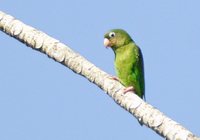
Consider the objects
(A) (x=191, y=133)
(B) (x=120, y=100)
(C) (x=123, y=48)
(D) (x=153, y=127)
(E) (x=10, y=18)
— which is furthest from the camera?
(C) (x=123, y=48)

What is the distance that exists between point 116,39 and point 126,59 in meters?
0.43

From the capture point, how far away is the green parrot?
23.1 ft

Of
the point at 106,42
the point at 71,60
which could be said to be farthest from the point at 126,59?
the point at 71,60

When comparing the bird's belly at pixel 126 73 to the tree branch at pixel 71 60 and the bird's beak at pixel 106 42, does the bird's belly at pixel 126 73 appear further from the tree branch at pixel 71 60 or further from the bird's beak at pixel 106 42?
the tree branch at pixel 71 60

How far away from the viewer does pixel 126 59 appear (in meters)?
7.05

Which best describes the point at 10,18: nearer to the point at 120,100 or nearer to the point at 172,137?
the point at 120,100

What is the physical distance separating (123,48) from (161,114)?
10.8 ft

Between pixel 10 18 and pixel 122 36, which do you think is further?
pixel 122 36

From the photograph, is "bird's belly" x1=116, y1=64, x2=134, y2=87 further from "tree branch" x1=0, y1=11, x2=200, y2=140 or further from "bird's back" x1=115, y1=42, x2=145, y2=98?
"tree branch" x1=0, y1=11, x2=200, y2=140

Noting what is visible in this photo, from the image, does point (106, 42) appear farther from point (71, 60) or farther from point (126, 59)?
point (71, 60)

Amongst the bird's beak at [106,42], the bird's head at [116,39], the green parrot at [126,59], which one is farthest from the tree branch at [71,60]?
the bird's head at [116,39]

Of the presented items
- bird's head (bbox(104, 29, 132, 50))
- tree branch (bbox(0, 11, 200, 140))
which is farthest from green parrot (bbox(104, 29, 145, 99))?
tree branch (bbox(0, 11, 200, 140))

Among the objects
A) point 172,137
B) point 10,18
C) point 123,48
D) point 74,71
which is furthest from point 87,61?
point 123,48

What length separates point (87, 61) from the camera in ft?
15.4
